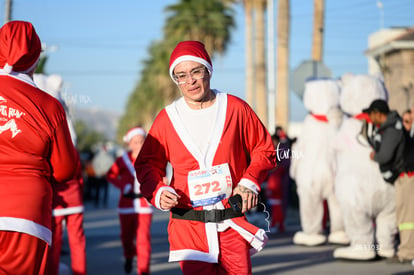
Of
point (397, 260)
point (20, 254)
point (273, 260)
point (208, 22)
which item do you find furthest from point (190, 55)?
point (208, 22)

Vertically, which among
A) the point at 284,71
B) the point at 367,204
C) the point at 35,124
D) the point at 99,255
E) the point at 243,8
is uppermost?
the point at 243,8

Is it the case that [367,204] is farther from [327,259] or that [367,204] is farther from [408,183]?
[327,259]

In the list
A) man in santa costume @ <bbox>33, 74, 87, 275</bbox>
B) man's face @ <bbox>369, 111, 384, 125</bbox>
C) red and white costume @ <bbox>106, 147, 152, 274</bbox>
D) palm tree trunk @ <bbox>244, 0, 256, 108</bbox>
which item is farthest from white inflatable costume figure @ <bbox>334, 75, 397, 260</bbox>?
palm tree trunk @ <bbox>244, 0, 256, 108</bbox>

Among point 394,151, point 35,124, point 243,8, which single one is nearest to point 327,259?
point 394,151

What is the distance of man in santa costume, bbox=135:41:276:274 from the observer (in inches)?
186

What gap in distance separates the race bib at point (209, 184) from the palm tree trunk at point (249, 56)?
2992 cm

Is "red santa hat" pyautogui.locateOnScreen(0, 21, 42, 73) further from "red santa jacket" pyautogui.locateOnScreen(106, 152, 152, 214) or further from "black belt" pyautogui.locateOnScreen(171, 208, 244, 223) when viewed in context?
"red santa jacket" pyautogui.locateOnScreen(106, 152, 152, 214)

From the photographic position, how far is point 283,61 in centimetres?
2484

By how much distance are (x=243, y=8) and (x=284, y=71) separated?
13518 millimetres

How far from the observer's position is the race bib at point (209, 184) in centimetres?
475

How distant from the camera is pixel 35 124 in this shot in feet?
13.8

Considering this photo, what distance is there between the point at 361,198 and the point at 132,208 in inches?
113

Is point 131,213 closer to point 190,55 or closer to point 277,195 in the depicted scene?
point 190,55

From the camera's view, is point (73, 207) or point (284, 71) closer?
point (73, 207)
